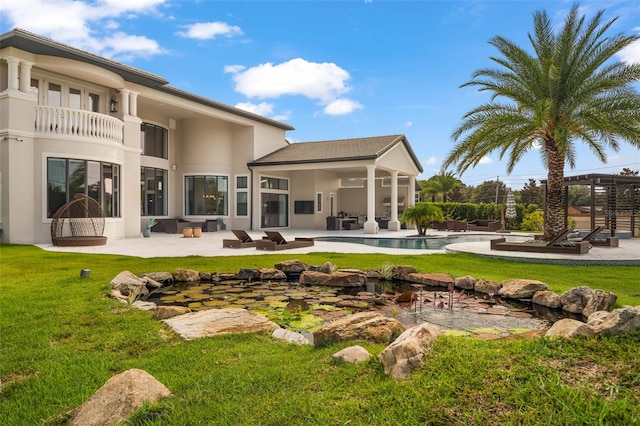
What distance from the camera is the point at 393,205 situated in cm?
2559

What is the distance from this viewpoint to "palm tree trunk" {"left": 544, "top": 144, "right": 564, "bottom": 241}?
13.8 m

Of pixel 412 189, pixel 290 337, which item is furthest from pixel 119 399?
pixel 412 189

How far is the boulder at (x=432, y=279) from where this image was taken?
27.7ft

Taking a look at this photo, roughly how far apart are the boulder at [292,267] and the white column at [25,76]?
39.0 ft

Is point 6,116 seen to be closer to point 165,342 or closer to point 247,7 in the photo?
point 247,7

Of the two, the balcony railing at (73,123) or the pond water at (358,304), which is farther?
the balcony railing at (73,123)

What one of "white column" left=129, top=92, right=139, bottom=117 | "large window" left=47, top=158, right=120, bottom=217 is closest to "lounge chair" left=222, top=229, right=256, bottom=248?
"large window" left=47, top=158, right=120, bottom=217

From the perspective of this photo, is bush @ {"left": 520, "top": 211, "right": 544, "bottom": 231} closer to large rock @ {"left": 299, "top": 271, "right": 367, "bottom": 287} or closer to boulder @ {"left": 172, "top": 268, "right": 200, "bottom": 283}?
large rock @ {"left": 299, "top": 271, "right": 367, "bottom": 287}

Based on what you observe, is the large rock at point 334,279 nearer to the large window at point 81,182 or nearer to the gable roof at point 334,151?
the large window at point 81,182

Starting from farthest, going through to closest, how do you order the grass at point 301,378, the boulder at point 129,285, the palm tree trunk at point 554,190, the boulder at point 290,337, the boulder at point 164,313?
the palm tree trunk at point 554,190
the boulder at point 129,285
the boulder at point 164,313
the boulder at point 290,337
the grass at point 301,378

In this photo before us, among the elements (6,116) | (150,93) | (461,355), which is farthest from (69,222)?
(461,355)

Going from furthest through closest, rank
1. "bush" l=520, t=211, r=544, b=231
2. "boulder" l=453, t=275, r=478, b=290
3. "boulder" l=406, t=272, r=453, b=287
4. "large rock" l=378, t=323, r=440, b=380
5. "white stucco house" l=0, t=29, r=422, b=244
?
"bush" l=520, t=211, r=544, b=231, "white stucco house" l=0, t=29, r=422, b=244, "boulder" l=406, t=272, r=453, b=287, "boulder" l=453, t=275, r=478, b=290, "large rock" l=378, t=323, r=440, b=380

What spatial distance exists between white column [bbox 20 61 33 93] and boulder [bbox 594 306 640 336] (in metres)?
17.8

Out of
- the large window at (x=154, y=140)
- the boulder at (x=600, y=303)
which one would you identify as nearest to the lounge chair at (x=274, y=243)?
the boulder at (x=600, y=303)
